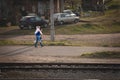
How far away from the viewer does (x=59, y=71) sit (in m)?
12.9

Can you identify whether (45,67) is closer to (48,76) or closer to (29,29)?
(48,76)

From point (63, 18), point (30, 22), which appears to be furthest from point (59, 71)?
point (63, 18)

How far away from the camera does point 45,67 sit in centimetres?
1345

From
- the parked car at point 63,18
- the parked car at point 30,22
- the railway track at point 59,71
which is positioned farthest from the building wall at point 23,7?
the railway track at point 59,71

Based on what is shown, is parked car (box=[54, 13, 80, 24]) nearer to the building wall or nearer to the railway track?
the building wall

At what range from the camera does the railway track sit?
11.8 m

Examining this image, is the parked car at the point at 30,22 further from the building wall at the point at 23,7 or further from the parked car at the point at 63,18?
the building wall at the point at 23,7

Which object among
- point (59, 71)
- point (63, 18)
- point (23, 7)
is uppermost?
point (23, 7)

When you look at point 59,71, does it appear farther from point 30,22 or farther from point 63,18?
point 63,18

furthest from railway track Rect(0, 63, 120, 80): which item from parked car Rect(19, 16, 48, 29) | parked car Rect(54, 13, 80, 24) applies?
parked car Rect(54, 13, 80, 24)

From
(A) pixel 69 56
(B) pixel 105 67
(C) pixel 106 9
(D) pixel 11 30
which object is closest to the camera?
(B) pixel 105 67

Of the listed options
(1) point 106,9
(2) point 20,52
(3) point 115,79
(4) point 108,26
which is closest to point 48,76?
(3) point 115,79

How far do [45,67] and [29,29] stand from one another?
2595 cm

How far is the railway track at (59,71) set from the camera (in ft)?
38.6
